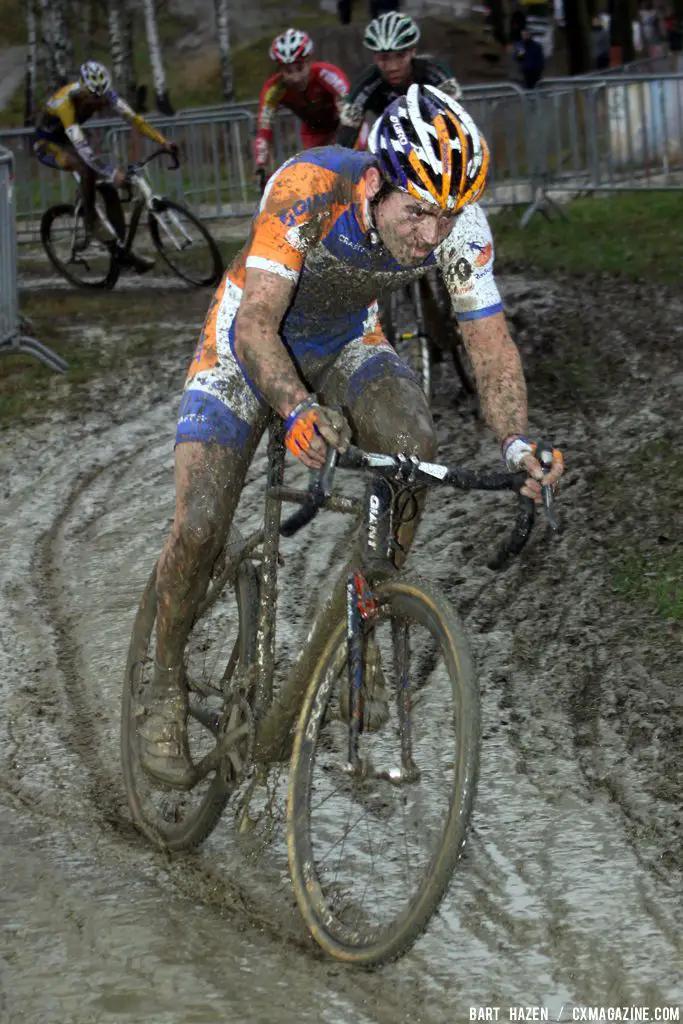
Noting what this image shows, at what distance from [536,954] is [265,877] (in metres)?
0.86

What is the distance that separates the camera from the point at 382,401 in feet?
13.9

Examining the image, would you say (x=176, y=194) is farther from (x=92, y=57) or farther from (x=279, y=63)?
(x=92, y=57)

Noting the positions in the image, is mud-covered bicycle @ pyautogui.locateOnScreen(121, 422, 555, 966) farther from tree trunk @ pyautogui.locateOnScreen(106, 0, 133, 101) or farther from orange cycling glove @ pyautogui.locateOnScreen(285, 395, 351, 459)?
tree trunk @ pyautogui.locateOnScreen(106, 0, 133, 101)

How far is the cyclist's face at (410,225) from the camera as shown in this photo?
385 centimetres

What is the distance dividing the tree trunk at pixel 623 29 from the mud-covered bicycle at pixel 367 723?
3388 cm

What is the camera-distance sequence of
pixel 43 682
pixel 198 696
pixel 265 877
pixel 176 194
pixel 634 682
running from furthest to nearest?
pixel 176 194
pixel 43 682
pixel 634 682
pixel 198 696
pixel 265 877

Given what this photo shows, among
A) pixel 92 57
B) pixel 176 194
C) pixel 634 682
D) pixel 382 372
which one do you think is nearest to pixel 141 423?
pixel 634 682

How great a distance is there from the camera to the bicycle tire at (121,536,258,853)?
4.41 metres

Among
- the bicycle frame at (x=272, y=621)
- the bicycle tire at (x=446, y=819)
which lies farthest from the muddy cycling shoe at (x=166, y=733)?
the bicycle tire at (x=446, y=819)

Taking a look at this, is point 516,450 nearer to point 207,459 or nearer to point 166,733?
point 207,459

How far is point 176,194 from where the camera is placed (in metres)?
19.4

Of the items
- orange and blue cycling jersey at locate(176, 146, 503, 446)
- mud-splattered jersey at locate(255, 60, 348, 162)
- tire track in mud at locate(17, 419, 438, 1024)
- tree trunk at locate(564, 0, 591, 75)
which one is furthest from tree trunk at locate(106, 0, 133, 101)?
orange and blue cycling jersey at locate(176, 146, 503, 446)

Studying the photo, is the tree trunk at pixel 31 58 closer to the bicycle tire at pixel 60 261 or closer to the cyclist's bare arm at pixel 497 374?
the bicycle tire at pixel 60 261

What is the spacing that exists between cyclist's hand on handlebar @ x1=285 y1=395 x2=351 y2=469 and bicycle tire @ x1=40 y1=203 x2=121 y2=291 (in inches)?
460
